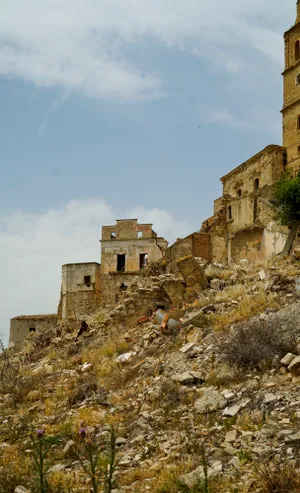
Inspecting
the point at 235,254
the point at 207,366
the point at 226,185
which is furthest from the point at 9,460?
the point at 226,185

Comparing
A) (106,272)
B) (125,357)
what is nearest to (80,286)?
(106,272)

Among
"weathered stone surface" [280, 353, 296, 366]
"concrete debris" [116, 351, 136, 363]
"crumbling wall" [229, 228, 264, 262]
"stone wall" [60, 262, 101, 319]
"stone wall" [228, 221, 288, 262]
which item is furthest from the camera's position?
"stone wall" [60, 262, 101, 319]

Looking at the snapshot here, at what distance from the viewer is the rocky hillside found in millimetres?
6043

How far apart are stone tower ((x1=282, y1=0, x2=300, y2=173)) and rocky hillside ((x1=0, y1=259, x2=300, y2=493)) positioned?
22.0m

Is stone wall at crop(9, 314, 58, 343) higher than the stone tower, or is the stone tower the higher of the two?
the stone tower

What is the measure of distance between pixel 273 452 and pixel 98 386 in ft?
14.9

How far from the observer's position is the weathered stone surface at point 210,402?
7649 millimetres

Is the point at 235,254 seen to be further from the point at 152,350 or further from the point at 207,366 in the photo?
the point at 207,366

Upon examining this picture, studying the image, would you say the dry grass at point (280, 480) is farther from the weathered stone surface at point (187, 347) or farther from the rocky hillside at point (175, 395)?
the weathered stone surface at point (187, 347)

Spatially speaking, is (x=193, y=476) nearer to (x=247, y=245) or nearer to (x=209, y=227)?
(x=247, y=245)

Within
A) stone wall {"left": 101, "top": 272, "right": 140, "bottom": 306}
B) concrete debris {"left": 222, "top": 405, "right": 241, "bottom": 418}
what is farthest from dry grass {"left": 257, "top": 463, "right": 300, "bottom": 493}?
stone wall {"left": 101, "top": 272, "right": 140, "bottom": 306}

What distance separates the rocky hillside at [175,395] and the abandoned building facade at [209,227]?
16.1 m

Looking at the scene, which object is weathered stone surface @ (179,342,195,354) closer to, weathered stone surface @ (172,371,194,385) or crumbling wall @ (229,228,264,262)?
weathered stone surface @ (172,371,194,385)

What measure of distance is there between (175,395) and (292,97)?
31.9 m
